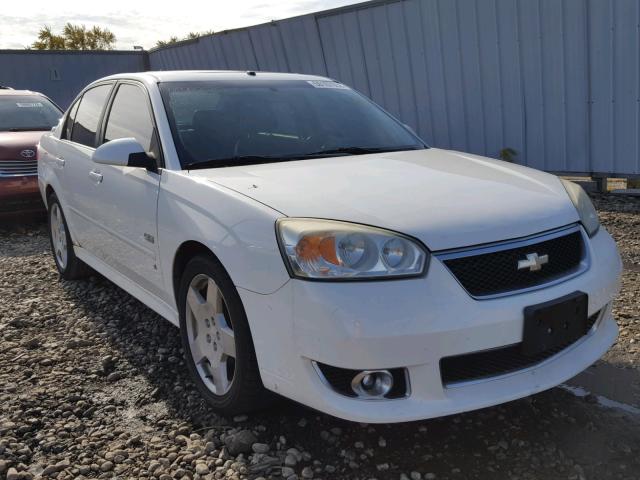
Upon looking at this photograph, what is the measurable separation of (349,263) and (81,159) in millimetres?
2821

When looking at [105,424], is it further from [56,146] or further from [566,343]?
[56,146]

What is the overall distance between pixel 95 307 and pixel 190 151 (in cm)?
185

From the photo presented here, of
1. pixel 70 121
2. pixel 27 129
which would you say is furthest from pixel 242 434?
pixel 27 129

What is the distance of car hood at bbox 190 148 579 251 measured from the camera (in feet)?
7.99

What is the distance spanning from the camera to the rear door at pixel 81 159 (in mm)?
4367

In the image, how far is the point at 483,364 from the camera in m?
2.43

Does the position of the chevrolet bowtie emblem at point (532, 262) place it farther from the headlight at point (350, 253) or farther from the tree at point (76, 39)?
the tree at point (76, 39)

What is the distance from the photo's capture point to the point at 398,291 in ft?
7.45

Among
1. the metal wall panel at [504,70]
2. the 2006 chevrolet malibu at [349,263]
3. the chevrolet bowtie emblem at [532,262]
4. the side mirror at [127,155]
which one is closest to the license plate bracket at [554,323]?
the 2006 chevrolet malibu at [349,263]

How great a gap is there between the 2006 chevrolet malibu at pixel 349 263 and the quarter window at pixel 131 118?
32 millimetres

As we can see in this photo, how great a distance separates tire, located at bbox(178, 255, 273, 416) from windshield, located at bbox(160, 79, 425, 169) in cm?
66

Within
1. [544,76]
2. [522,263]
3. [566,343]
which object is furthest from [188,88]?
[544,76]

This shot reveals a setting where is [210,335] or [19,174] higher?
[19,174]

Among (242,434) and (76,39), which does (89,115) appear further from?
(76,39)
